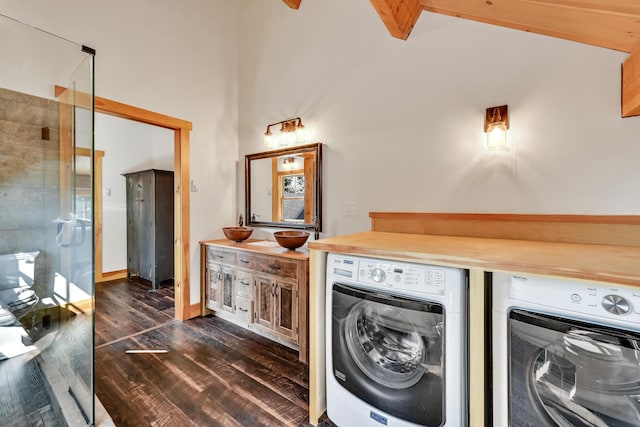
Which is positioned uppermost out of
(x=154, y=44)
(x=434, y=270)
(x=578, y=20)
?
(x=154, y=44)

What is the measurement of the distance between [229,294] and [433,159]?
2.22m

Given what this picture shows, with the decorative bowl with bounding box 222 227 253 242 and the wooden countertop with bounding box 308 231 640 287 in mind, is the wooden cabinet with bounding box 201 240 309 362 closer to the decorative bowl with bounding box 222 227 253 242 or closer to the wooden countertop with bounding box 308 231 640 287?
the decorative bowl with bounding box 222 227 253 242

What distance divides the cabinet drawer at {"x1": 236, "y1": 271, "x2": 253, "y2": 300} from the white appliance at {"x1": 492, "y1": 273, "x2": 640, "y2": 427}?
1.97 meters

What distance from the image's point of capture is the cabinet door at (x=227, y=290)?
8.84ft

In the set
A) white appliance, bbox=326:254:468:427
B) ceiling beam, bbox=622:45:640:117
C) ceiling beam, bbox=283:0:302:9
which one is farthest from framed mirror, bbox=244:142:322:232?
ceiling beam, bbox=622:45:640:117

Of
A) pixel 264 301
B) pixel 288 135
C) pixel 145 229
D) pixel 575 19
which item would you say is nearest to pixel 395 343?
pixel 264 301

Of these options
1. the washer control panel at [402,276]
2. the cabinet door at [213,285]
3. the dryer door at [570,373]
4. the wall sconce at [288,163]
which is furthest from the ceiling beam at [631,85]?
the cabinet door at [213,285]

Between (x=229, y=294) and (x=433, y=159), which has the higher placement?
(x=433, y=159)

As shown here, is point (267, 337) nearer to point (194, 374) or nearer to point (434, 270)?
point (194, 374)

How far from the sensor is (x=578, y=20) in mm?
1404

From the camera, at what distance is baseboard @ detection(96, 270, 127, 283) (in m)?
4.08

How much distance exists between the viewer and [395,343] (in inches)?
49.9

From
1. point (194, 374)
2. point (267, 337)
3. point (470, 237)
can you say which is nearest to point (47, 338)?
point (194, 374)

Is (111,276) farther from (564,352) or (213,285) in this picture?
(564,352)
